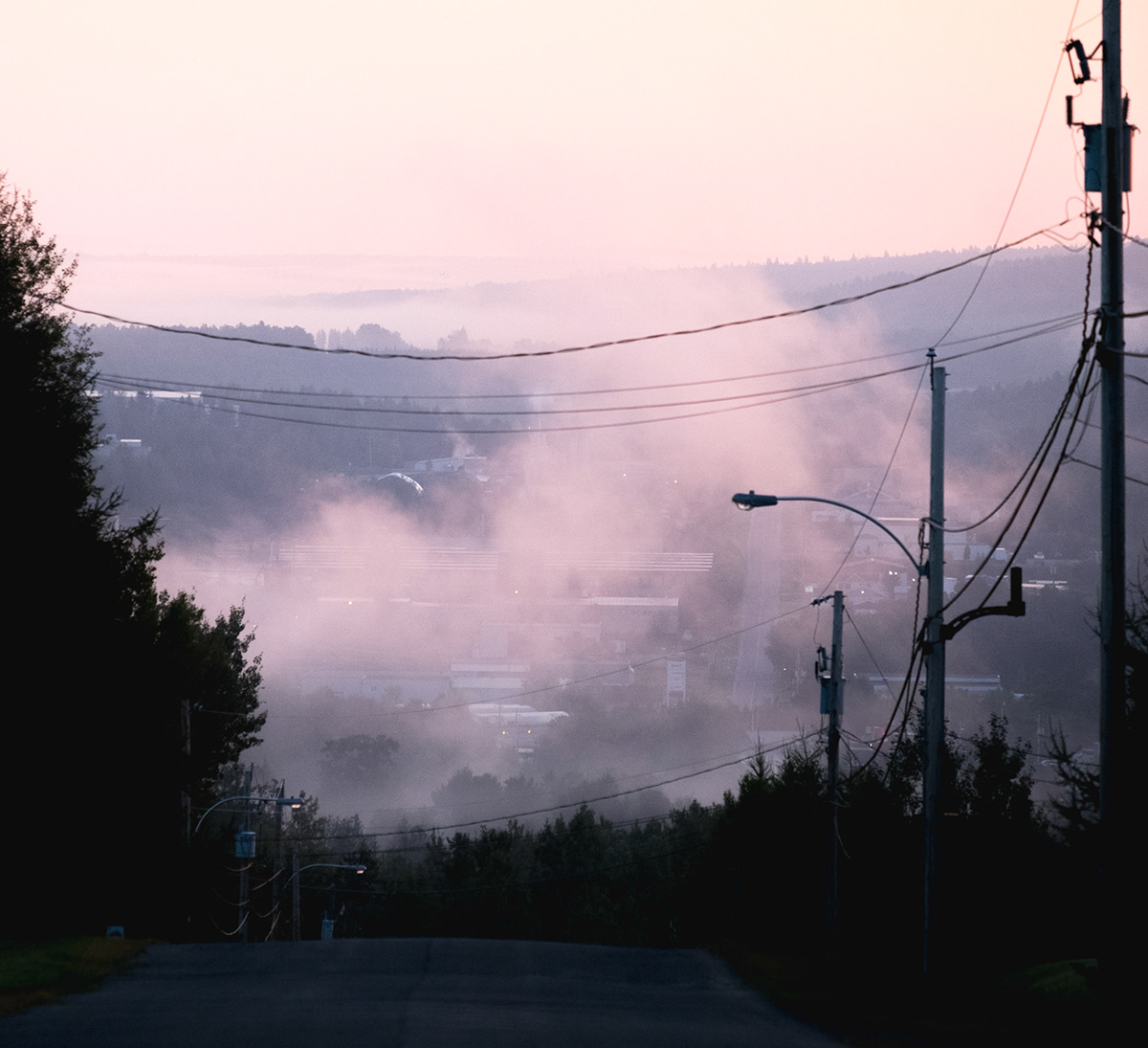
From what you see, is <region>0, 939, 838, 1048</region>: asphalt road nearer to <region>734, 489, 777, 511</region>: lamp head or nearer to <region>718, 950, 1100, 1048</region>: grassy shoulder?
<region>718, 950, 1100, 1048</region>: grassy shoulder

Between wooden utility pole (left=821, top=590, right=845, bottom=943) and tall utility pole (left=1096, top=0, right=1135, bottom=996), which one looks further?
wooden utility pole (left=821, top=590, right=845, bottom=943)

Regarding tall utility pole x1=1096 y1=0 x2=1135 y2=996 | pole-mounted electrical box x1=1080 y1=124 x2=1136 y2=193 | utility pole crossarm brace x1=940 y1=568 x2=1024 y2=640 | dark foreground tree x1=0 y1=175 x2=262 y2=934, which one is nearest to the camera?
tall utility pole x1=1096 y1=0 x2=1135 y2=996

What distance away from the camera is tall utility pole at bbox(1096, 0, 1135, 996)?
44.8ft

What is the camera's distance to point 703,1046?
524 inches

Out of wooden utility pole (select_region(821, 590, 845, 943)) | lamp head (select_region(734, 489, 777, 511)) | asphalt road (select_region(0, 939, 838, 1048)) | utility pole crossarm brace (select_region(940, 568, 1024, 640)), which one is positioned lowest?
asphalt road (select_region(0, 939, 838, 1048))

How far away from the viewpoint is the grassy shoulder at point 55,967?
16.7m

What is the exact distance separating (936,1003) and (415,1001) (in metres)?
6.84

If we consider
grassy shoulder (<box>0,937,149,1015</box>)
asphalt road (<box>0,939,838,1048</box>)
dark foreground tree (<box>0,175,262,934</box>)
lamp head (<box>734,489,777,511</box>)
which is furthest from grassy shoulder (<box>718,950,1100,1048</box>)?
dark foreground tree (<box>0,175,262,934</box>)

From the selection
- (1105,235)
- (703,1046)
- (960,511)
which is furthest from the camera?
(960,511)

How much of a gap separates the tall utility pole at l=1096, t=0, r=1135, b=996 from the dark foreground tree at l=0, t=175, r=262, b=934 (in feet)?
63.0

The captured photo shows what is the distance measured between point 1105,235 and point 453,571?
563 feet

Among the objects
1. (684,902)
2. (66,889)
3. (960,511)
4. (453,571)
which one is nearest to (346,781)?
(453,571)

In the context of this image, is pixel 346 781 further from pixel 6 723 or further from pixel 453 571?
pixel 6 723

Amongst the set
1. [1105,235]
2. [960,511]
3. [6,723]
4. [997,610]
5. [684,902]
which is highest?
[960,511]
